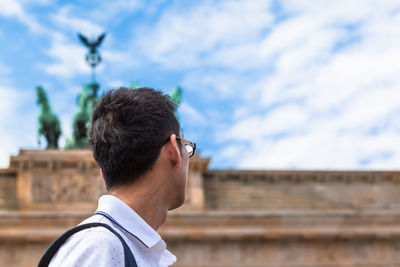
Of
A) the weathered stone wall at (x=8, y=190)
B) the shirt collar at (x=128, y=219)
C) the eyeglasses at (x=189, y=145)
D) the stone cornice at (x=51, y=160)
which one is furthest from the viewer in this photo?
the stone cornice at (x=51, y=160)

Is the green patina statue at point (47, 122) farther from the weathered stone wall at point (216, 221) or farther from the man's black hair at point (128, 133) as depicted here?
the man's black hair at point (128, 133)

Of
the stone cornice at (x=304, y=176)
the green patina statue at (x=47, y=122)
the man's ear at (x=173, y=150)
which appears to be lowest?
the stone cornice at (x=304, y=176)

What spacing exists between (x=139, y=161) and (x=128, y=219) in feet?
0.59

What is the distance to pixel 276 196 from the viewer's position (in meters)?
20.3

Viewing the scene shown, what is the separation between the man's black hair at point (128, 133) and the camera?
1.87m

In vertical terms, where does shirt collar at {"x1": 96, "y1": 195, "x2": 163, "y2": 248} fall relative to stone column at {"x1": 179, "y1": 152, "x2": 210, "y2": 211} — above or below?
above

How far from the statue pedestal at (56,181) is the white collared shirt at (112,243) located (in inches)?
662

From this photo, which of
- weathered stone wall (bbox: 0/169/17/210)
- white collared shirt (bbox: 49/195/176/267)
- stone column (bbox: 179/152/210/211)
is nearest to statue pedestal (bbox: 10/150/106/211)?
weathered stone wall (bbox: 0/169/17/210)

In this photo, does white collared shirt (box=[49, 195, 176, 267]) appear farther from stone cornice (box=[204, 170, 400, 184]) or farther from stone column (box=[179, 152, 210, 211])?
stone cornice (box=[204, 170, 400, 184])

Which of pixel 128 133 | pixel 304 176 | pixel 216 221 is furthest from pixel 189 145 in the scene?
pixel 304 176

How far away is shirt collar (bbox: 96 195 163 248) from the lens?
1774 millimetres

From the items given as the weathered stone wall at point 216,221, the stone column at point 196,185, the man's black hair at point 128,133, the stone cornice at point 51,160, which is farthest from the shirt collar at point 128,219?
the stone column at point 196,185

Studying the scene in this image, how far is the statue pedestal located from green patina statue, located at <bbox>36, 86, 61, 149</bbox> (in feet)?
8.61

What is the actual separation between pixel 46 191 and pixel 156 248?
56.4ft
